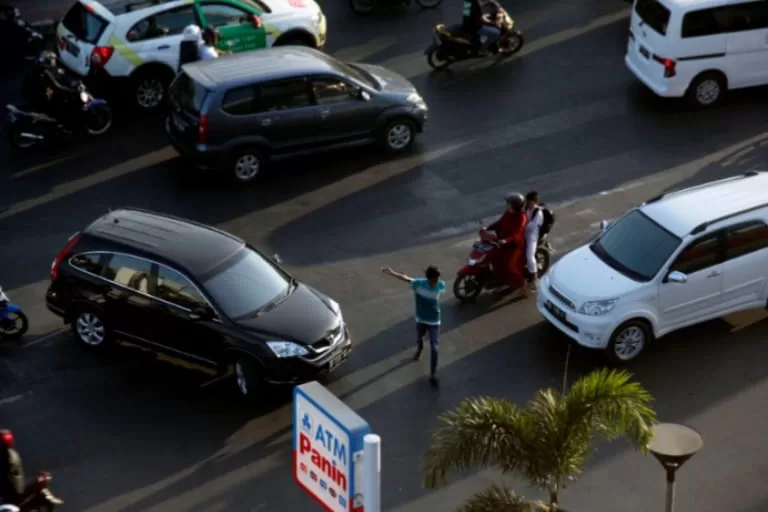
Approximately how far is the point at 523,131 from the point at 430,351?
6789mm

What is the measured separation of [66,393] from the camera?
15.0m

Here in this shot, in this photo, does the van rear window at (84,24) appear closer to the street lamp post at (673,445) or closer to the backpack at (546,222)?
the backpack at (546,222)

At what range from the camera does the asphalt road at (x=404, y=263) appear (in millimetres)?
13734

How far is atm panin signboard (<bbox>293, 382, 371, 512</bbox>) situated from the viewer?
7383 mm

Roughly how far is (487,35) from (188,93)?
631 centimetres

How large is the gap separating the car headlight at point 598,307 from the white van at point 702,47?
292 inches

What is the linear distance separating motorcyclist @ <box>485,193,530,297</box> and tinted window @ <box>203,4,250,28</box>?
7492 millimetres

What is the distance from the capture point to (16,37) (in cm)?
2388

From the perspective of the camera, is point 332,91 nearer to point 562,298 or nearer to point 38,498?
point 562,298

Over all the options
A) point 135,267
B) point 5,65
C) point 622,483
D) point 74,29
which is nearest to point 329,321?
point 135,267

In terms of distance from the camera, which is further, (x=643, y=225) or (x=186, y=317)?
(x=643, y=225)

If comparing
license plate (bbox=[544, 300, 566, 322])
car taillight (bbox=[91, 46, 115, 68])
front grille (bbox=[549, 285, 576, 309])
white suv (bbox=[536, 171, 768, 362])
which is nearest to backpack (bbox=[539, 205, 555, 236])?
white suv (bbox=[536, 171, 768, 362])

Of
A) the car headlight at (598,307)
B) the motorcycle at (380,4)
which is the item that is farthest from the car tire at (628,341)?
the motorcycle at (380,4)

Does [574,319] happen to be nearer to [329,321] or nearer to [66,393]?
[329,321]
